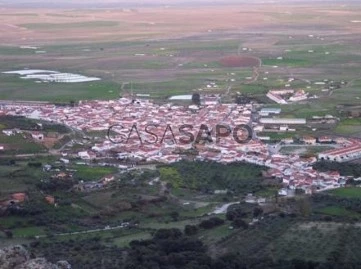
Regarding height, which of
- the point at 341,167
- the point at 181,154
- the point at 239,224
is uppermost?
the point at 239,224

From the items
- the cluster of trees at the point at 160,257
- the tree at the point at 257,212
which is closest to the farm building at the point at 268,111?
the tree at the point at 257,212

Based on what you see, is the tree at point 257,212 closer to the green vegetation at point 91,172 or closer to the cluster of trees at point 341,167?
the cluster of trees at point 341,167

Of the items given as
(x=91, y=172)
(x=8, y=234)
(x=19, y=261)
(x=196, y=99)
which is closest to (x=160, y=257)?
(x=19, y=261)

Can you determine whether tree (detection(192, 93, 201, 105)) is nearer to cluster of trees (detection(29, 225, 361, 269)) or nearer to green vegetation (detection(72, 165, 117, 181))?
green vegetation (detection(72, 165, 117, 181))

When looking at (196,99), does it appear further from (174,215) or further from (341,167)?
(174,215)

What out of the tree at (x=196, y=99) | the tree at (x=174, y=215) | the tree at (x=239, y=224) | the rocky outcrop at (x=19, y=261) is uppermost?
the rocky outcrop at (x=19, y=261)

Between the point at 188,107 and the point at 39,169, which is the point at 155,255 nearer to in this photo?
the point at 39,169

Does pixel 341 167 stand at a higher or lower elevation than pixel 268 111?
higher

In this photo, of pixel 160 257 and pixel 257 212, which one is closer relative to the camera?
pixel 160 257
